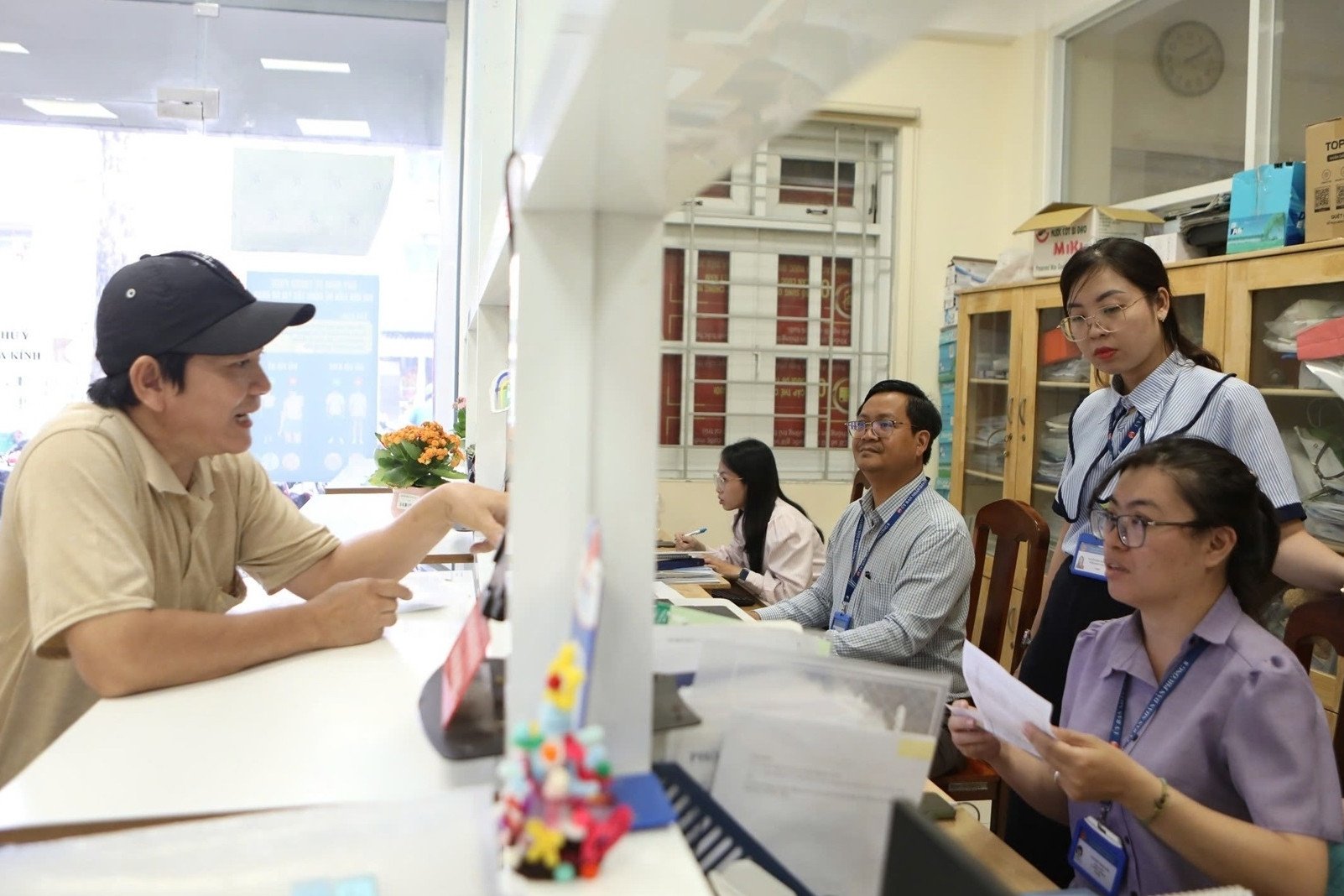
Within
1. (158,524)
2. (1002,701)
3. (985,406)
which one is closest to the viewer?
(1002,701)

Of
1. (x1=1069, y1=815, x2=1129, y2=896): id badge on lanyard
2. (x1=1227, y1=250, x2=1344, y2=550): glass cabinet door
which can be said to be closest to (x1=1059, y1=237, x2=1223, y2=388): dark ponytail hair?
(x1=1227, y1=250, x2=1344, y2=550): glass cabinet door

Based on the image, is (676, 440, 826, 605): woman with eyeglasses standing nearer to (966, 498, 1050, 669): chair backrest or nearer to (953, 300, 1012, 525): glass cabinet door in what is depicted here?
(966, 498, 1050, 669): chair backrest

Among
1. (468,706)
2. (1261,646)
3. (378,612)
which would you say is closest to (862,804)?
(468,706)

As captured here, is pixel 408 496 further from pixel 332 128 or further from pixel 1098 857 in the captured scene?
pixel 332 128

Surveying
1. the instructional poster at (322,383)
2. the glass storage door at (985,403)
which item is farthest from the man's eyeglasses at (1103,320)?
the instructional poster at (322,383)

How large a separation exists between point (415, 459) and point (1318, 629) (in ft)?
7.02

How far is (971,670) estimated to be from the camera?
121 cm

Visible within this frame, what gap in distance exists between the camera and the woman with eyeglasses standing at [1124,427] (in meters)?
1.98

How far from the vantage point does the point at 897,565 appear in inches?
92.2

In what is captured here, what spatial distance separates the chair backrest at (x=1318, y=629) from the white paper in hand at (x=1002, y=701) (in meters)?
0.50

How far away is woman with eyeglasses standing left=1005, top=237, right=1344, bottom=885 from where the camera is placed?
1.98 metres

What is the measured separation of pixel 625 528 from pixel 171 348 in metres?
0.98

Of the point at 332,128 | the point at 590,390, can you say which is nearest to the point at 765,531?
the point at 590,390

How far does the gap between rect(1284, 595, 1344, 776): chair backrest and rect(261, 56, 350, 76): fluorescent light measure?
16.5 feet
